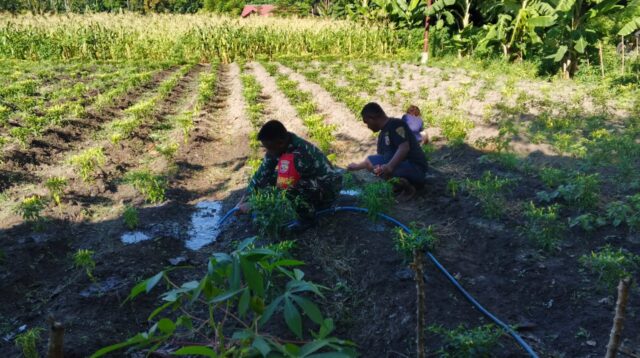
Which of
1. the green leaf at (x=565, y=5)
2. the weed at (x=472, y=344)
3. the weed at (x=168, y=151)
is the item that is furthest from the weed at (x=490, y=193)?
the green leaf at (x=565, y=5)

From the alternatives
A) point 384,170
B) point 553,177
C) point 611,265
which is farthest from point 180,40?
point 611,265

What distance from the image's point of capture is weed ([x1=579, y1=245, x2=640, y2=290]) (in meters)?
3.45

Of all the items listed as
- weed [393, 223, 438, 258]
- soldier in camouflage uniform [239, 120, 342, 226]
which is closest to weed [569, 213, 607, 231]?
weed [393, 223, 438, 258]

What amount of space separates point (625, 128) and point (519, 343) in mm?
5542

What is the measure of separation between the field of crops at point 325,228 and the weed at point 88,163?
35 mm

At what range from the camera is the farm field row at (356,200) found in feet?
11.5

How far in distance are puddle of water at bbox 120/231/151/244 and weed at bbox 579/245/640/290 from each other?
3.89 meters

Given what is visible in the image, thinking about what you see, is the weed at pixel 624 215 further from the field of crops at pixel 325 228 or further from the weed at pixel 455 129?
the weed at pixel 455 129

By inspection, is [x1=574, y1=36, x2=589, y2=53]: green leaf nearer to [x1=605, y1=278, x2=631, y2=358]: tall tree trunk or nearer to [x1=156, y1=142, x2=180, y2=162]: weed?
[x1=156, y1=142, x2=180, y2=162]: weed

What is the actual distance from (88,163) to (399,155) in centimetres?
396

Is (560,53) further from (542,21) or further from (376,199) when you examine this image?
(376,199)

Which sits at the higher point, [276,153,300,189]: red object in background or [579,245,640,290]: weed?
[276,153,300,189]: red object in background

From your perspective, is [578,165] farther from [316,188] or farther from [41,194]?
[41,194]

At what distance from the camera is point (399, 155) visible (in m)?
5.25
